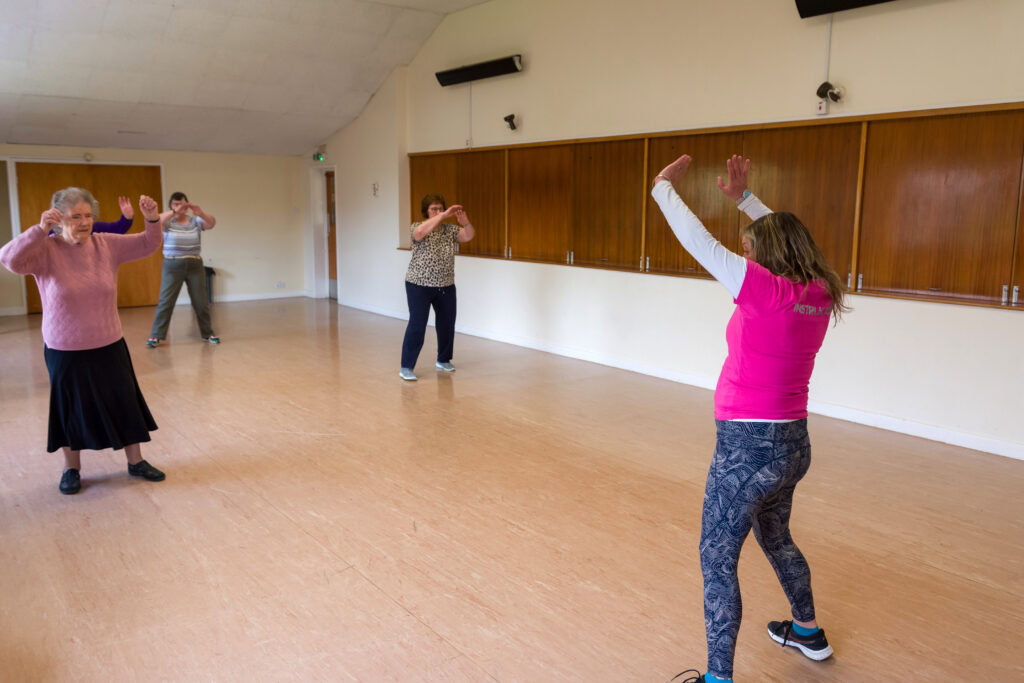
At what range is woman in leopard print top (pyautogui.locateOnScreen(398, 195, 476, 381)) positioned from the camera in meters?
5.84

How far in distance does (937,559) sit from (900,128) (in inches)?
112

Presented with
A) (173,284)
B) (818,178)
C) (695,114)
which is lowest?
(173,284)

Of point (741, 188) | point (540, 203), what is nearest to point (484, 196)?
point (540, 203)

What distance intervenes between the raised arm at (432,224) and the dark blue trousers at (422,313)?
1.44 feet

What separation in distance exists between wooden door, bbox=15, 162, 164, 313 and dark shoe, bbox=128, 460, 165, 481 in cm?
613

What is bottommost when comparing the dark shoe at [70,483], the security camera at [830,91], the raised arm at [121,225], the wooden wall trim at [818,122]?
the dark shoe at [70,483]

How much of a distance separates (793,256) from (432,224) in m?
3.87

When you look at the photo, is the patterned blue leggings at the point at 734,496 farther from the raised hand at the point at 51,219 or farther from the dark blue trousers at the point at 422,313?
the dark blue trousers at the point at 422,313

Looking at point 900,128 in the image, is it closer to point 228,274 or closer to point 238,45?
point 238,45

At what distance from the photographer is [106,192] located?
33.3ft

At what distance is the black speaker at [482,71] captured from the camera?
741cm

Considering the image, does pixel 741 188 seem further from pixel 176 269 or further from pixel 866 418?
pixel 176 269

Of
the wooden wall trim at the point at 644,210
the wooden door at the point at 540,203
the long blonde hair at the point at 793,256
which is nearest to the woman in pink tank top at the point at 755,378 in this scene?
the long blonde hair at the point at 793,256

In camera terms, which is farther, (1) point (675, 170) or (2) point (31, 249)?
(2) point (31, 249)
